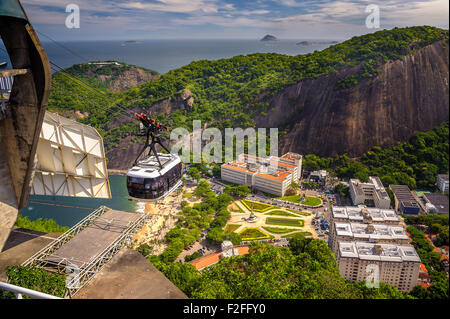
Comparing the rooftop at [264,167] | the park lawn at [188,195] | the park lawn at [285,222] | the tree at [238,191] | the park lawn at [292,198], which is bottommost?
the park lawn at [285,222]

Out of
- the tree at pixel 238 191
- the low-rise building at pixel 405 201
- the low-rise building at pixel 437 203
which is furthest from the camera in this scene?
the tree at pixel 238 191

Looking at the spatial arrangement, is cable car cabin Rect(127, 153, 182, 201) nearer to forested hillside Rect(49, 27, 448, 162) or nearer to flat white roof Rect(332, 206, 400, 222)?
flat white roof Rect(332, 206, 400, 222)

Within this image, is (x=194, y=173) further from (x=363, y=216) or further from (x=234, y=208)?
(x=363, y=216)

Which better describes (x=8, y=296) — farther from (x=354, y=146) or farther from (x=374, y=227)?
(x=354, y=146)

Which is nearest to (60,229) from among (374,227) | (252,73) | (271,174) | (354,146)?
(271,174)

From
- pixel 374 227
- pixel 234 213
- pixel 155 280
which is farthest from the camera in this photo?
pixel 234 213

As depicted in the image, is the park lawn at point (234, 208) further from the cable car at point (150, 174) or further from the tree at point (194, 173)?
the cable car at point (150, 174)

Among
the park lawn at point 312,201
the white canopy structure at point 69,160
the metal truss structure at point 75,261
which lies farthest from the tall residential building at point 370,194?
the white canopy structure at point 69,160
